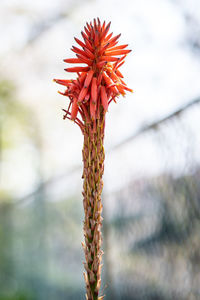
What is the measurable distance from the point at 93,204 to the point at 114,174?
5.41ft

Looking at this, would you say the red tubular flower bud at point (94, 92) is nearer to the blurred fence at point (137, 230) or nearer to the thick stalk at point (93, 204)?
the thick stalk at point (93, 204)

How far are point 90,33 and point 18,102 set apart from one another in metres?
6.24

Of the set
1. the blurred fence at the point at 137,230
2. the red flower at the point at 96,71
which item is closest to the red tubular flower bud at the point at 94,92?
the red flower at the point at 96,71

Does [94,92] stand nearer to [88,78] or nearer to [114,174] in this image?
[88,78]

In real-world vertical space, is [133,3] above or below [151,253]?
above

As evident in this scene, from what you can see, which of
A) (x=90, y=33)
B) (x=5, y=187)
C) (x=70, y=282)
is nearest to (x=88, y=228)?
(x=90, y=33)

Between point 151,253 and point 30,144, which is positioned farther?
point 30,144

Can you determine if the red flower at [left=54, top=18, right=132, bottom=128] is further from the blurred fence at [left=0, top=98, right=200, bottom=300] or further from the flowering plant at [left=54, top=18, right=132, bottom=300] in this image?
the blurred fence at [left=0, top=98, right=200, bottom=300]

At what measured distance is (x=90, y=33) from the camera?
0.86m

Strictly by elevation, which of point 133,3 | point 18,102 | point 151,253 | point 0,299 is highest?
point 18,102

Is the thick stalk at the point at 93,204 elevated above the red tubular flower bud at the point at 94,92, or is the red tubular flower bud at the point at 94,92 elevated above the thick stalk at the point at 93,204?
the red tubular flower bud at the point at 94,92

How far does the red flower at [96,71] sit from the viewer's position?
831 mm

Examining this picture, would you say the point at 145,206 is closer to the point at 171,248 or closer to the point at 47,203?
the point at 171,248

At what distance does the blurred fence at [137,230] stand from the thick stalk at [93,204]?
0.17m
